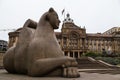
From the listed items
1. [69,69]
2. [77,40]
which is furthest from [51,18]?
[77,40]

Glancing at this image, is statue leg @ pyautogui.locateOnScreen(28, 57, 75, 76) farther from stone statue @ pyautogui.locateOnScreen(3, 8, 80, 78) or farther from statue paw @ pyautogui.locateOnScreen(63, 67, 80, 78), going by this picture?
statue paw @ pyautogui.locateOnScreen(63, 67, 80, 78)

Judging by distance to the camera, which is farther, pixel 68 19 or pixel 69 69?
pixel 68 19

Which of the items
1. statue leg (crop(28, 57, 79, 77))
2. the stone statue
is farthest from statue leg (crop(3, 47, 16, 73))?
statue leg (crop(28, 57, 79, 77))

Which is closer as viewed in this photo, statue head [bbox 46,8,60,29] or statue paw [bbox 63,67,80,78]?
statue paw [bbox 63,67,80,78]

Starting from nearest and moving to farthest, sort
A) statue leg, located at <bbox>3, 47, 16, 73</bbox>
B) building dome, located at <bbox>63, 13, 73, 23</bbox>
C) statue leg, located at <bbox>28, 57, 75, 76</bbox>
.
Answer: statue leg, located at <bbox>28, 57, 75, 76</bbox> < statue leg, located at <bbox>3, 47, 16, 73</bbox> < building dome, located at <bbox>63, 13, 73, 23</bbox>

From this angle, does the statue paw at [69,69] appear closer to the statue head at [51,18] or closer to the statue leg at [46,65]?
the statue leg at [46,65]

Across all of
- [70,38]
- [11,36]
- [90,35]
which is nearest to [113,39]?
[90,35]

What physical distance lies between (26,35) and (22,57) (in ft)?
3.94

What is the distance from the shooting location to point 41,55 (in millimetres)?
9438

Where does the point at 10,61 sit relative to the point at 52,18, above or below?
below

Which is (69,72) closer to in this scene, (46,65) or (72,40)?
(46,65)

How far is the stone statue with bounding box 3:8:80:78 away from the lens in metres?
9.16

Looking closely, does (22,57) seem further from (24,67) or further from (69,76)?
(69,76)

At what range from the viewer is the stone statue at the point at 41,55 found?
9.16 m
